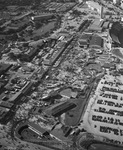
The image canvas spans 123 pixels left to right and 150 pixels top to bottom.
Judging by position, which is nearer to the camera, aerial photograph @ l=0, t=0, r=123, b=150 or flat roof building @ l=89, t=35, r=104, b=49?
aerial photograph @ l=0, t=0, r=123, b=150

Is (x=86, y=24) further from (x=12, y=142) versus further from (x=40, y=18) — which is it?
(x=12, y=142)

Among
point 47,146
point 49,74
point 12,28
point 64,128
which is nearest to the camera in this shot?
point 47,146

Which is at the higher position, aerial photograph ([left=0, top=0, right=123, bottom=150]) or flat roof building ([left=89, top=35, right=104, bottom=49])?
flat roof building ([left=89, top=35, right=104, bottom=49])

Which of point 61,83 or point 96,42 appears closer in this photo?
point 61,83

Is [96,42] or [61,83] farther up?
[96,42]

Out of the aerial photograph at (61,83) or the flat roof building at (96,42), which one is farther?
the flat roof building at (96,42)

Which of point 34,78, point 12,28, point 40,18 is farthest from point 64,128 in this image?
point 40,18

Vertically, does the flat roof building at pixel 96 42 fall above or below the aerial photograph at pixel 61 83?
above

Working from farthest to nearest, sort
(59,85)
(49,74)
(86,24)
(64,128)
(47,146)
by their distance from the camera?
1. (86,24)
2. (49,74)
3. (59,85)
4. (64,128)
5. (47,146)
